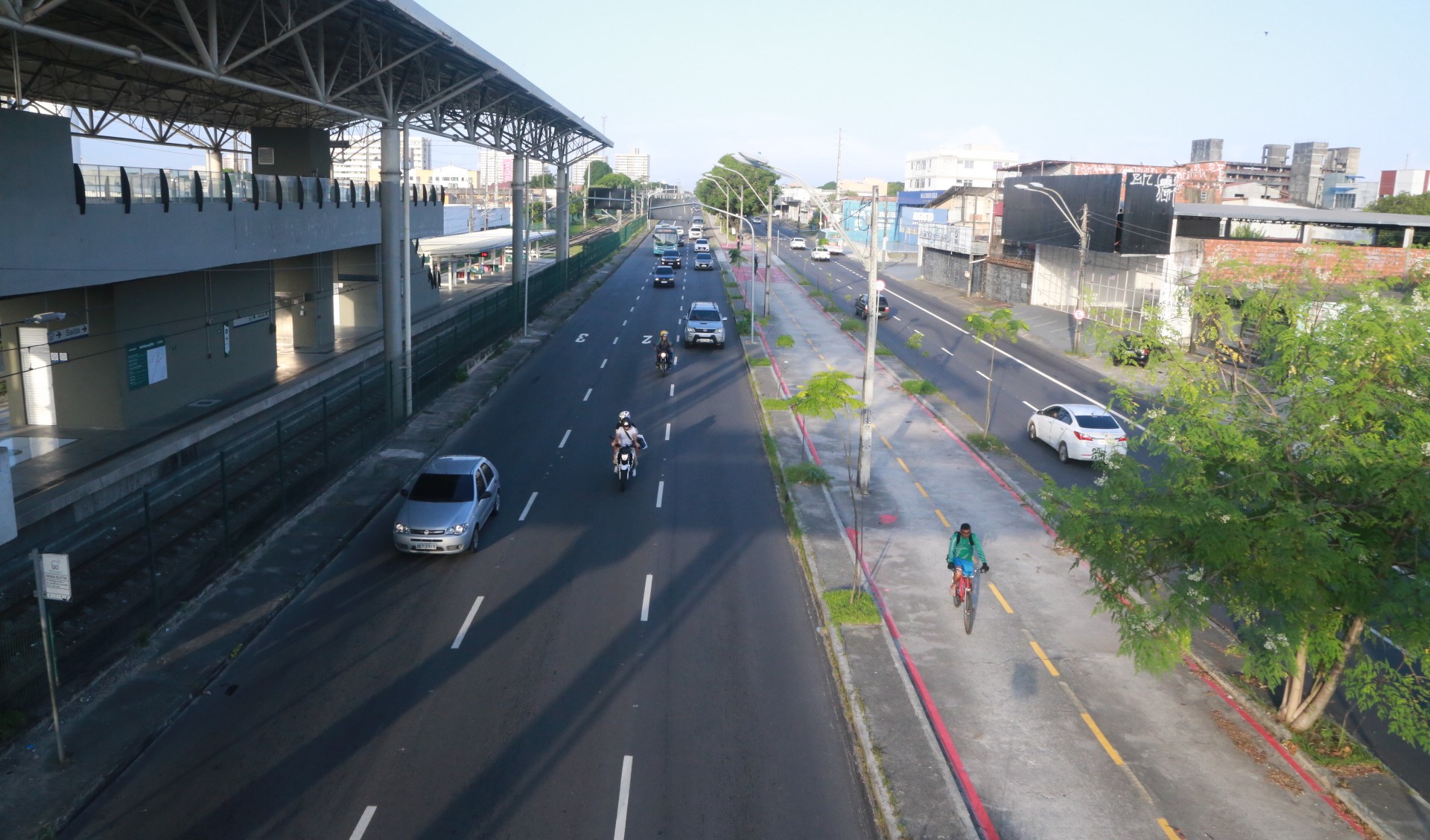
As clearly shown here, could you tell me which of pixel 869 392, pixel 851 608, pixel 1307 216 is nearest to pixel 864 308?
pixel 1307 216

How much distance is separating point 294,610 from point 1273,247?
41305 mm

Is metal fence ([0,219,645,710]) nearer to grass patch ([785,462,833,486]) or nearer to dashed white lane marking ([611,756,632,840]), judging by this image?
dashed white lane marking ([611,756,632,840])

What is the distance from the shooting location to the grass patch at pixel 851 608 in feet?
49.9

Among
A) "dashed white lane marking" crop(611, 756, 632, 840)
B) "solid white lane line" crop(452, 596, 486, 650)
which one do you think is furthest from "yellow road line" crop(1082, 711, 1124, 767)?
"solid white lane line" crop(452, 596, 486, 650)

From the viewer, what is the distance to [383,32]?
26797mm

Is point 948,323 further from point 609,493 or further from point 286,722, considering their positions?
point 286,722

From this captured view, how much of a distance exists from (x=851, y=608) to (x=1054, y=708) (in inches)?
139

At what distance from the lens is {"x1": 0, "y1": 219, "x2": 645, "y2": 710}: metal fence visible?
1230 cm

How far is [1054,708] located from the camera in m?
12.9

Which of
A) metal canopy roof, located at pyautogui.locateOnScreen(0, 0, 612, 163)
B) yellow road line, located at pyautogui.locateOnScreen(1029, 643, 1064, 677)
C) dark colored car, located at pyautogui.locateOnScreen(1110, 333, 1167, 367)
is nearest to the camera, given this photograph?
dark colored car, located at pyautogui.locateOnScreen(1110, 333, 1167, 367)

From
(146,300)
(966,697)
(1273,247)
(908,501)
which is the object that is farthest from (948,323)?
(966,697)

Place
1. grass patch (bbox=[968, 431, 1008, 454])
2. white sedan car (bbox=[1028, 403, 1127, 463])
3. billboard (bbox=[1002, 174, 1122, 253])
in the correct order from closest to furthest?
white sedan car (bbox=[1028, 403, 1127, 463]) < grass patch (bbox=[968, 431, 1008, 454]) < billboard (bbox=[1002, 174, 1122, 253])

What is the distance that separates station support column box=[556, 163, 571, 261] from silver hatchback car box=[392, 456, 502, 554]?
42880 millimetres

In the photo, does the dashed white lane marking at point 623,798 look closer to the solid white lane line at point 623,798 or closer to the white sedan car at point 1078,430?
the solid white lane line at point 623,798
